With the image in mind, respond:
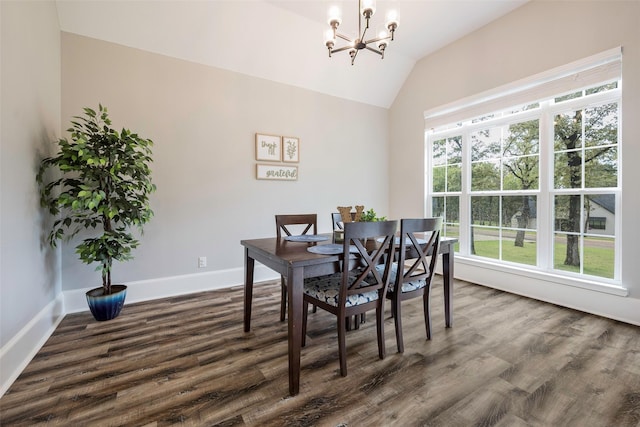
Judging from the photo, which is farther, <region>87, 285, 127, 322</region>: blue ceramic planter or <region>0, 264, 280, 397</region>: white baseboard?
<region>87, 285, 127, 322</region>: blue ceramic planter

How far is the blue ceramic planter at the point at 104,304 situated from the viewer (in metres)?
2.39

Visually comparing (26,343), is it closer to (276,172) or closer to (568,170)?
(276,172)

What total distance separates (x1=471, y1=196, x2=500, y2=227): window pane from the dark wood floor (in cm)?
128

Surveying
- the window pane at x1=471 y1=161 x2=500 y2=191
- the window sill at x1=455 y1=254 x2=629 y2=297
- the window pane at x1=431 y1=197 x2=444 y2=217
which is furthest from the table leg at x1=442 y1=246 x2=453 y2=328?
the window pane at x1=431 y1=197 x2=444 y2=217

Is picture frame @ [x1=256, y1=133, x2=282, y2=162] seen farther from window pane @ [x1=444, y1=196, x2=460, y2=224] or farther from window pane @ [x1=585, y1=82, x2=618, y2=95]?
window pane @ [x1=585, y1=82, x2=618, y2=95]

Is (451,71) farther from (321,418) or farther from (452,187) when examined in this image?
(321,418)

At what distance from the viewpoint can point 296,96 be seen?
3.80 metres

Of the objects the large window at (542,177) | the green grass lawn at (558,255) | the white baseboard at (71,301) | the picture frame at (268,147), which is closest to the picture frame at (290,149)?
the picture frame at (268,147)

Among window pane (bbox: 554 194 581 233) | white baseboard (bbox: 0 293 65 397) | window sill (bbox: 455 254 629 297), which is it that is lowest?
white baseboard (bbox: 0 293 65 397)

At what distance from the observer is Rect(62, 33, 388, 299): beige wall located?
274 cm

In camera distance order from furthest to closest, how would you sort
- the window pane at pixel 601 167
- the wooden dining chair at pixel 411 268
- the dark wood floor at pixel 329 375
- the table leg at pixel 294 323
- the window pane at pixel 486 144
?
the window pane at pixel 486 144
the window pane at pixel 601 167
the wooden dining chair at pixel 411 268
the table leg at pixel 294 323
the dark wood floor at pixel 329 375

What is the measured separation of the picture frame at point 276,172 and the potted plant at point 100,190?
1.34 m

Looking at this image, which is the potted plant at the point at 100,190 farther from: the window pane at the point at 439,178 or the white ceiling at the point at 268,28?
the window pane at the point at 439,178

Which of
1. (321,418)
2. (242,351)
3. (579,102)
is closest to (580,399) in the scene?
(321,418)
